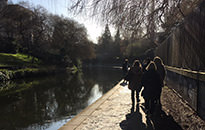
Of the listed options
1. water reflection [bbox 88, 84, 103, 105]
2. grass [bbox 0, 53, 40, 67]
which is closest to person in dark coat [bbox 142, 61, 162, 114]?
water reflection [bbox 88, 84, 103, 105]

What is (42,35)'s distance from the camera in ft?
102

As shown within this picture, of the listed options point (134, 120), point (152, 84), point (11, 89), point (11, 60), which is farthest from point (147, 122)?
point (11, 60)

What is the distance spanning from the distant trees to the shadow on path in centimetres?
2744

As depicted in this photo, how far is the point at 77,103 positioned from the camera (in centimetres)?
895

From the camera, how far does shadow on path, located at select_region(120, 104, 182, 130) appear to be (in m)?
3.91

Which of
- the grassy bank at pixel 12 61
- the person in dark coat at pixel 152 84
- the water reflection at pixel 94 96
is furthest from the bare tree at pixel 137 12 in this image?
the grassy bank at pixel 12 61

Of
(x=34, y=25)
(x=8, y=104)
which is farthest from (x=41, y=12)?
(x=8, y=104)

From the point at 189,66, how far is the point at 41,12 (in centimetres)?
2937

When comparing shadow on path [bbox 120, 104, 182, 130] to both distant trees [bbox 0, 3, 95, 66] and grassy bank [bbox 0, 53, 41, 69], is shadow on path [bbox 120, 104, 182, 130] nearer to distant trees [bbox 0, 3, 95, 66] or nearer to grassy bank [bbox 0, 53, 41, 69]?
grassy bank [bbox 0, 53, 41, 69]

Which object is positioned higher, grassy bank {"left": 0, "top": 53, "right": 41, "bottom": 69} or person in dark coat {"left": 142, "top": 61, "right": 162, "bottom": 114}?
grassy bank {"left": 0, "top": 53, "right": 41, "bottom": 69}

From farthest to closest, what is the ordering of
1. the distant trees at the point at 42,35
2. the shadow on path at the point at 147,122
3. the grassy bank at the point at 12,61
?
the distant trees at the point at 42,35 → the grassy bank at the point at 12,61 → the shadow on path at the point at 147,122

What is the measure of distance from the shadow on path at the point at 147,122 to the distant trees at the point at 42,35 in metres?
27.4

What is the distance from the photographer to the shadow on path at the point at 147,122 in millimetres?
3909

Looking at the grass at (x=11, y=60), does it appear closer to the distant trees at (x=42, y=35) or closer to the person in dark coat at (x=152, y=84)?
the distant trees at (x=42, y=35)
